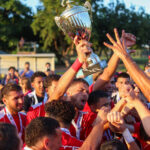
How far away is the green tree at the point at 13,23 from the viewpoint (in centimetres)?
3250

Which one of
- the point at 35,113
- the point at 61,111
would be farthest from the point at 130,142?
the point at 35,113

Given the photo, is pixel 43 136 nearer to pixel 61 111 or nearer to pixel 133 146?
pixel 61 111

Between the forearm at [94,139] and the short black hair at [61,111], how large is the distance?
261 mm

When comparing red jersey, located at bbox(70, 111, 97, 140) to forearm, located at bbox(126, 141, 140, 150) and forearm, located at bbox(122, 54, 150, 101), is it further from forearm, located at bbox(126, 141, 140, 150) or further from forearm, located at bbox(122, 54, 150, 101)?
forearm, located at bbox(122, 54, 150, 101)

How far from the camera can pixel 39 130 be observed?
175 centimetres

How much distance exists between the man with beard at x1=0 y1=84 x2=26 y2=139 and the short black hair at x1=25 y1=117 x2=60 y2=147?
3.70ft

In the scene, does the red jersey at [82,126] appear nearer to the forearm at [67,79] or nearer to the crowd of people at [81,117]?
the crowd of people at [81,117]

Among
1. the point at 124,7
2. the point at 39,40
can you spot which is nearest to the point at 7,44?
the point at 39,40

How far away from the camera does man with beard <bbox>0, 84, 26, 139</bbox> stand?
2.90 metres

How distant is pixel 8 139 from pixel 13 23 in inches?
1425

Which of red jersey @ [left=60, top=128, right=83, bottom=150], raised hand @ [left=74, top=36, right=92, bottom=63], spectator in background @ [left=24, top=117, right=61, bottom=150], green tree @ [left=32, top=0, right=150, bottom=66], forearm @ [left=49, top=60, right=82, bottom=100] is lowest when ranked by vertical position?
red jersey @ [left=60, top=128, right=83, bottom=150]

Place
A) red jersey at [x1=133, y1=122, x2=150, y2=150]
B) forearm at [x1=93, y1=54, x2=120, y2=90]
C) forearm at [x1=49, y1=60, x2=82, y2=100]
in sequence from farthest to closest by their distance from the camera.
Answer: forearm at [x1=93, y1=54, x2=120, y2=90] → forearm at [x1=49, y1=60, x2=82, y2=100] → red jersey at [x1=133, y1=122, x2=150, y2=150]

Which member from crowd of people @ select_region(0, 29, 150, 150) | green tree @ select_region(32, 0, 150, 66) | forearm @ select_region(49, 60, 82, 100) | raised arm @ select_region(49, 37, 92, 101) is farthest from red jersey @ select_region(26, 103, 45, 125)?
green tree @ select_region(32, 0, 150, 66)

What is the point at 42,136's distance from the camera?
5.71 feet
